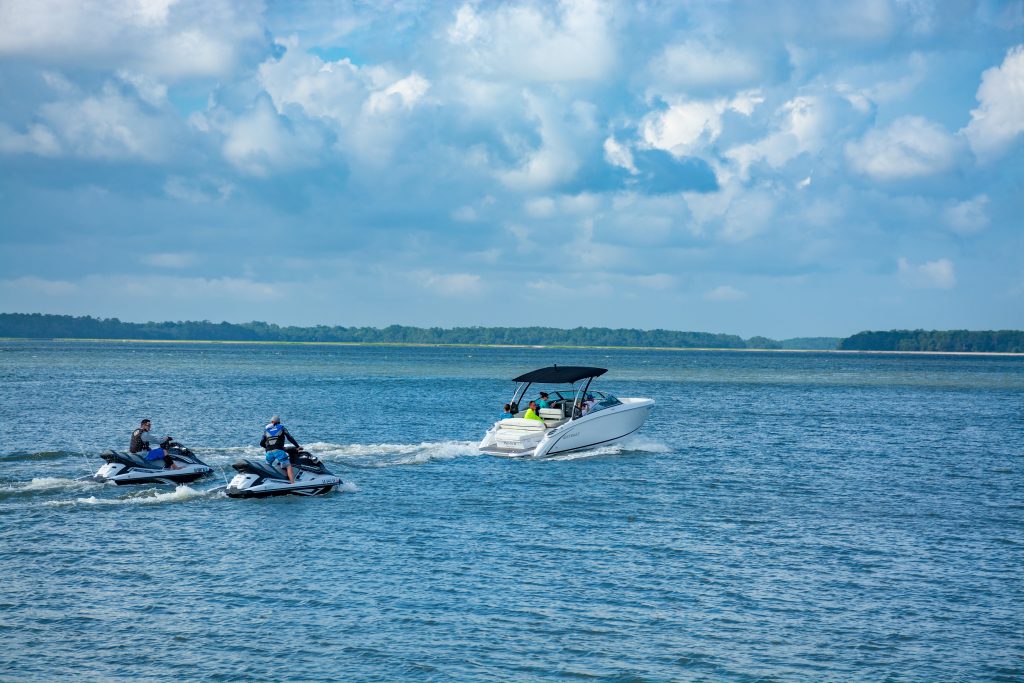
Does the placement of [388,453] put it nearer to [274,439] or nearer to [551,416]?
[551,416]

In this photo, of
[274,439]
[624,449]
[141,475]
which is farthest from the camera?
[624,449]

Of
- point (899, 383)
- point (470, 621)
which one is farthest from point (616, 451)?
point (899, 383)

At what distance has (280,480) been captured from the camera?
30.2 meters

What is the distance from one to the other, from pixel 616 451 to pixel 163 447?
19.5m

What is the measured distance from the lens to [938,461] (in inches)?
1661

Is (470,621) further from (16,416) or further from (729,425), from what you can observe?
(16,416)

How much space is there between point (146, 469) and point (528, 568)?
15.9 m

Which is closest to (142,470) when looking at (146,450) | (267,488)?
(146,450)

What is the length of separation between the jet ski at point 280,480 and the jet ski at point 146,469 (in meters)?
3.03

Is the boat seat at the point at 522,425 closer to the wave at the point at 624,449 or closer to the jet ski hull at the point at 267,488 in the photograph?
the wave at the point at 624,449

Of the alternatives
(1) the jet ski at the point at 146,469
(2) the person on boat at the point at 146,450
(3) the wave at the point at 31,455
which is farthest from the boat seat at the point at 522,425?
(3) the wave at the point at 31,455

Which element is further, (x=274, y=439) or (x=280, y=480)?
→ (x=274, y=439)

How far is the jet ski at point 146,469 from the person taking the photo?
3119cm

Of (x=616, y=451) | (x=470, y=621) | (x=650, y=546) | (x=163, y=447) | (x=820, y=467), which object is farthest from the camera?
(x=616, y=451)
